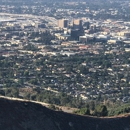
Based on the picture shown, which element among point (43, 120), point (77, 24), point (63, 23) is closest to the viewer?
point (43, 120)

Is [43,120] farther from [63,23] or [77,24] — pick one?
[63,23]

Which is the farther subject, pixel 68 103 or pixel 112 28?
pixel 112 28

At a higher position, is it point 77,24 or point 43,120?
point 43,120

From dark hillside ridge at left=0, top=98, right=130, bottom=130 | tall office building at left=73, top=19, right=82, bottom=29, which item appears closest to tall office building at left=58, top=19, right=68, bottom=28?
tall office building at left=73, top=19, right=82, bottom=29

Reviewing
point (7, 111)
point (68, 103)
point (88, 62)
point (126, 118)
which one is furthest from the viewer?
point (88, 62)

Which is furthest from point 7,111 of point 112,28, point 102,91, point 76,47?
point 112,28

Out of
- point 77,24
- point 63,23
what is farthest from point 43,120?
point 63,23

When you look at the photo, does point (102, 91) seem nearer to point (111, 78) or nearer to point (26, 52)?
point (111, 78)

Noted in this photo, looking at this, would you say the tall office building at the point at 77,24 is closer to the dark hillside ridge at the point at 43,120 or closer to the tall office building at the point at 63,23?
the tall office building at the point at 63,23
